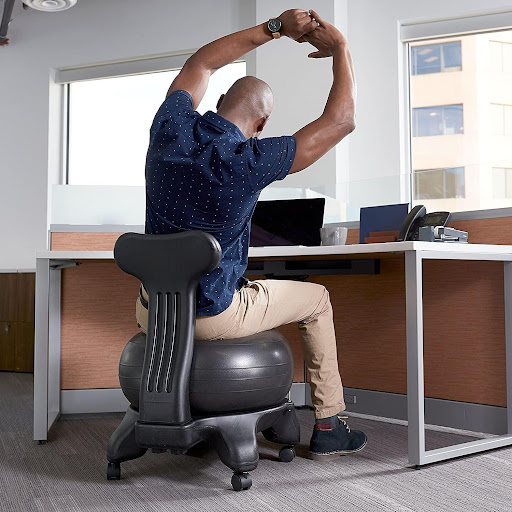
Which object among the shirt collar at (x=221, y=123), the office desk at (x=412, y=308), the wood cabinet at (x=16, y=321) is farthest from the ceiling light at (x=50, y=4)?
the shirt collar at (x=221, y=123)

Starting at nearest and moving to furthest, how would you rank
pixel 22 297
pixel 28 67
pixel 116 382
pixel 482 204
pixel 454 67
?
pixel 482 204 < pixel 116 382 < pixel 454 67 < pixel 22 297 < pixel 28 67

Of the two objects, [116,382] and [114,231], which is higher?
[114,231]

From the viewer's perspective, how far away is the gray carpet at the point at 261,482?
1.69 m

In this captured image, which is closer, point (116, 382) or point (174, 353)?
point (174, 353)

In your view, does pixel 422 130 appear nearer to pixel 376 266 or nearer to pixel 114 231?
pixel 376 266

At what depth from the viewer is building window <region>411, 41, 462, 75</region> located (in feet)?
14.0

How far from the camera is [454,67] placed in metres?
4.27

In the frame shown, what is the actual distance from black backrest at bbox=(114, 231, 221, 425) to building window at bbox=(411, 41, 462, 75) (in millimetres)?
3147

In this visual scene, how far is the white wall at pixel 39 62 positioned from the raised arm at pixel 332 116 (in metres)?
3.27

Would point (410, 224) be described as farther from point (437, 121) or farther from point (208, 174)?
point (437, 121)

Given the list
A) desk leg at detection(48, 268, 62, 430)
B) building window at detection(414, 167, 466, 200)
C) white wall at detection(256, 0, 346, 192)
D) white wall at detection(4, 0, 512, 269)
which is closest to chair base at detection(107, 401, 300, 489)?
desk leg at detection(48, 268, 62, 430)

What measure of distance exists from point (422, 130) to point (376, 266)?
189cm

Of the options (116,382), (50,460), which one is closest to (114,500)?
(50,460)

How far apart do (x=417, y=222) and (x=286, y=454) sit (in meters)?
0.93
